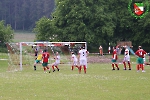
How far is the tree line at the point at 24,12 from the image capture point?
477ft

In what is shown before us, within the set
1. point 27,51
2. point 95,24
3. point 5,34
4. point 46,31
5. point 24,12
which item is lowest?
point 27,51

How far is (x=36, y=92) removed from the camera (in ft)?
64.6

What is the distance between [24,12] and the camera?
148 m

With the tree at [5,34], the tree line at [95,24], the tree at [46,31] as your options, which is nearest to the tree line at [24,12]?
the tree at [46,31]

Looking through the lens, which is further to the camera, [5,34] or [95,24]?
[95,24]

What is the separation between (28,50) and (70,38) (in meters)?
21.2

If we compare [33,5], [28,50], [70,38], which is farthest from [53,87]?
[33,5]

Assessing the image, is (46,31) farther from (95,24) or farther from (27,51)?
(27,51)

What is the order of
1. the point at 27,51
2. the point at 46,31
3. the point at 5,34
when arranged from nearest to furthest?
the point at 27,51 → the point at 5,34 → the point at 46,31

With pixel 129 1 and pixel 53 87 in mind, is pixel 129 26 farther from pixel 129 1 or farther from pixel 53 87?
pixel 53 87

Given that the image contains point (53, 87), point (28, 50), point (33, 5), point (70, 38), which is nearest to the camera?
point (53, 87)

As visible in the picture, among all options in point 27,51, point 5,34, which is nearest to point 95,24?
point 5,34

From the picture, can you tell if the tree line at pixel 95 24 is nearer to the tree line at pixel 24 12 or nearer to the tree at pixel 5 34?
the tree at pixel 5 34

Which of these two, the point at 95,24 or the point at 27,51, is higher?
the point at 95,24
